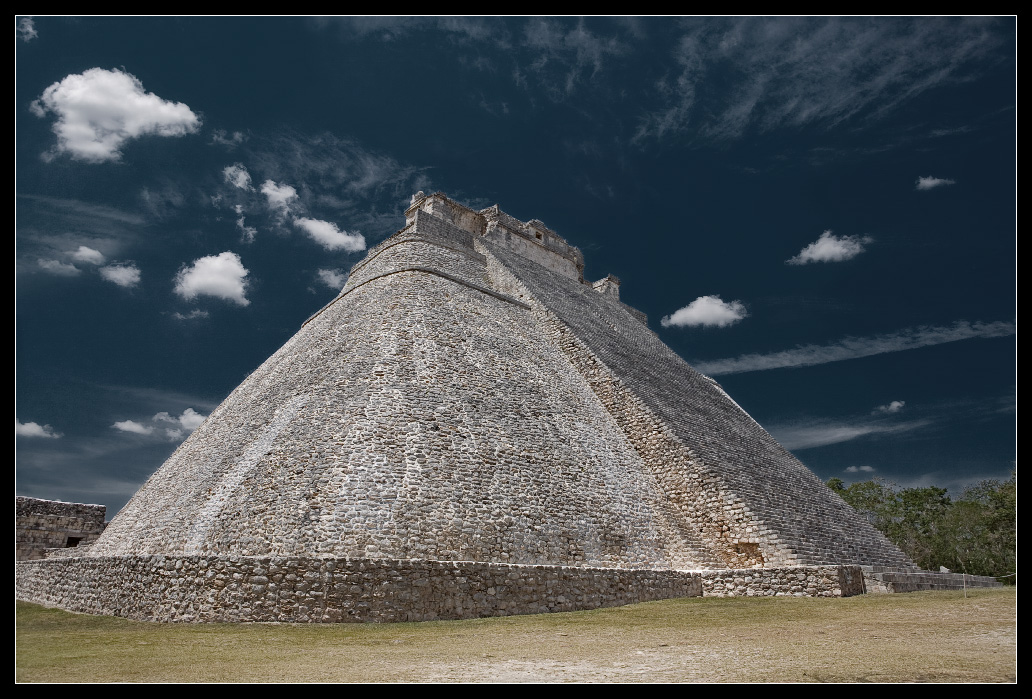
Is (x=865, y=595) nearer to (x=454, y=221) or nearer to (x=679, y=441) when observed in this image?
(x=679, y=441)

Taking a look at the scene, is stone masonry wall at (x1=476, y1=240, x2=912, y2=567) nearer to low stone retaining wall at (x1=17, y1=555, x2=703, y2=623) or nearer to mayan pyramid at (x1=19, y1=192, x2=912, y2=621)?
mayan pyramid at (x1=19, y1=192, x2=912, y2=621)

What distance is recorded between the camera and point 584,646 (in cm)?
632

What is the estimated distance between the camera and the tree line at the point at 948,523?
78.2 ft

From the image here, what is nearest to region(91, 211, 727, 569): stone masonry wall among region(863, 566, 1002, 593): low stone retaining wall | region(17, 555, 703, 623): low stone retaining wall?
region(17, 555, 703, 623): low stone retaining wall

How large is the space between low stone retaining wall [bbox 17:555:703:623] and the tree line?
1868 centimetres

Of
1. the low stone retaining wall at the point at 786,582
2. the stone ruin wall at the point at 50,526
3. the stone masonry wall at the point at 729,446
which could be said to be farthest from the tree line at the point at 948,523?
the stone ruin wall at the point at 50,526

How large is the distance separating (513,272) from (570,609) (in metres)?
12.7

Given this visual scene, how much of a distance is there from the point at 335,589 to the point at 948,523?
1127 inches

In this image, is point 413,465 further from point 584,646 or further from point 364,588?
point 584,646

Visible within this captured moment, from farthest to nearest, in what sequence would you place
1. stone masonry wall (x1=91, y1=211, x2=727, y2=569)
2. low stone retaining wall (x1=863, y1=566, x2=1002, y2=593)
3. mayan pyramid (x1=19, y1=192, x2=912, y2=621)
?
low stone retaining wall (x1=863, y1=566, x2=1002, y2=593), stone masonry wall (x1=91, y1=211, x2=727, y2=569), mayan pyramid (x1=19, y1=192, x2=912, y2=621)

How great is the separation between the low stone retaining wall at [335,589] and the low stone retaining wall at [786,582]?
1568 millimetres

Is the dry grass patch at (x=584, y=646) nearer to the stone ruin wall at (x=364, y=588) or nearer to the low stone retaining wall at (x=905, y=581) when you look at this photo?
the stone ruin wall at (x=364, y=588)

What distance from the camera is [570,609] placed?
9125mm

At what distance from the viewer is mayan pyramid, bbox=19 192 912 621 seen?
8414mm
